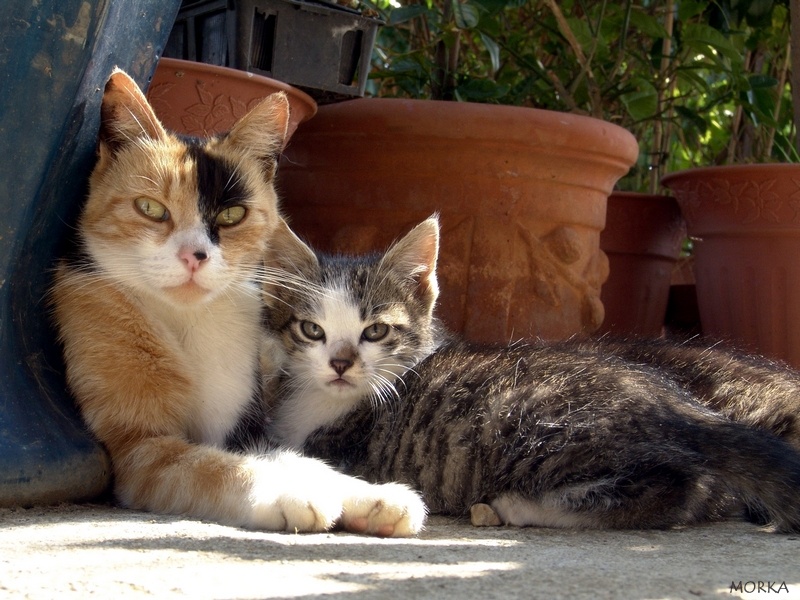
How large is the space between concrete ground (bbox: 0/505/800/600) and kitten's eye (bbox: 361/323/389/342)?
777 mm

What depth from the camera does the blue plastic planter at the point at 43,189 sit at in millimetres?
2000

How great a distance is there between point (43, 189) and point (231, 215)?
1.61 feet

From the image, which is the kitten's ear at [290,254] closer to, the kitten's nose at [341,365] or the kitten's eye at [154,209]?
the kitten's nose at [341,365]

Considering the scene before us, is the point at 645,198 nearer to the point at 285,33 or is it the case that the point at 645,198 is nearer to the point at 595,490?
the point at 285,33

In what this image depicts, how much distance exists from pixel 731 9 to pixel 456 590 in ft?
12.1

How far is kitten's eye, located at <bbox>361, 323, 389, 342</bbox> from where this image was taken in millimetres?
2662

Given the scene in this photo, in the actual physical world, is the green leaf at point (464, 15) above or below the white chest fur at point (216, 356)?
above

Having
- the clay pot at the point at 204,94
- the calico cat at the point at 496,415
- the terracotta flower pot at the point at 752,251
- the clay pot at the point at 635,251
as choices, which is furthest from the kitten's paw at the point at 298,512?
the clay pot at the point at 635,251

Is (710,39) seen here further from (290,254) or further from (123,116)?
(123,116)

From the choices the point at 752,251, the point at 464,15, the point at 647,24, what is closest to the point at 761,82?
the point at 647,24

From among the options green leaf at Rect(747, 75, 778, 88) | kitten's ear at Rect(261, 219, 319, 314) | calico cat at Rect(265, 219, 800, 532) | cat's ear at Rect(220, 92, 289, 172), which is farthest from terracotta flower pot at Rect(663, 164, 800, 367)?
cat's ear at Rect(220, 92, 289, 172)

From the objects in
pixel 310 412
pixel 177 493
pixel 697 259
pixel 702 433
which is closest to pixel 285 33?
pixel 310 412

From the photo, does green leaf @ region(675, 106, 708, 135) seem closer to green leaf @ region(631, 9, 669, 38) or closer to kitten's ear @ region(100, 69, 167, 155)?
green leaf @ region(631, 9, 669, 38)

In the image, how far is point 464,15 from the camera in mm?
3604
